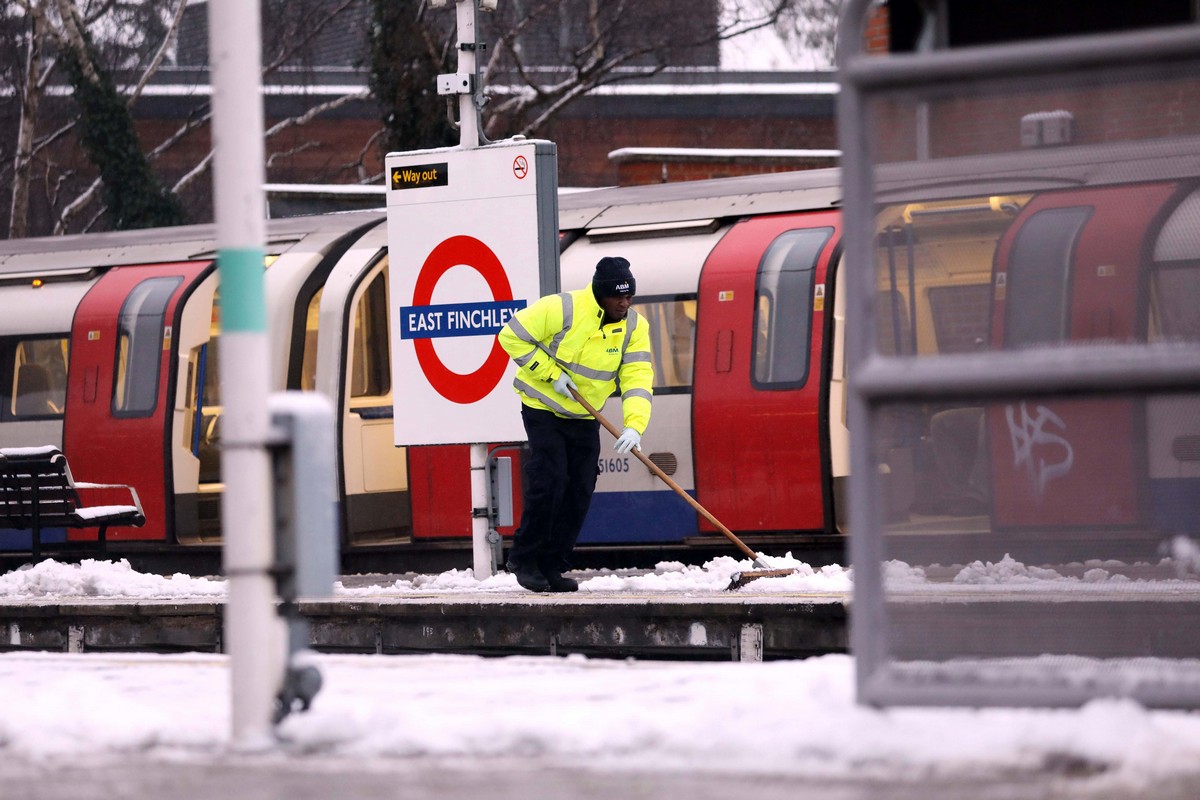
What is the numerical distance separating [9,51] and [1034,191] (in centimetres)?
2462

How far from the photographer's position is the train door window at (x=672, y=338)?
12531mm

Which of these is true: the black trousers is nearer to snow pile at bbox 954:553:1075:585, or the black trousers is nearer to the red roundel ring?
the red roundel ring

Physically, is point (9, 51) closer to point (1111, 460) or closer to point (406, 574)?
point (406, 574)

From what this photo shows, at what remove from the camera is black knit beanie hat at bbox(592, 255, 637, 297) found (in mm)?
9336

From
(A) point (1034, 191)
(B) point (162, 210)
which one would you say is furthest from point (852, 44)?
(B) point (162, 210)

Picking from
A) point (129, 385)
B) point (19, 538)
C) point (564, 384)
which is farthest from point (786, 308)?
point (19, 538)

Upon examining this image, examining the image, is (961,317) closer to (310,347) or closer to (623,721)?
(623,721)

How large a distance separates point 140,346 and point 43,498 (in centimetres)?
179

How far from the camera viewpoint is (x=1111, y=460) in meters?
4.72

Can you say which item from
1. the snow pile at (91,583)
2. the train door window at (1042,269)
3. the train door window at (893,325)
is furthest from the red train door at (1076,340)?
the snow pile at (91,583)

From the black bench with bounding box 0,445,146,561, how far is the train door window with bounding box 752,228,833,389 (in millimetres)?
4712

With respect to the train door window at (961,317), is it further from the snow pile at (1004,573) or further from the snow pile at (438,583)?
the snow pile at (438,583)

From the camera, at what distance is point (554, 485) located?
9539 millimetres

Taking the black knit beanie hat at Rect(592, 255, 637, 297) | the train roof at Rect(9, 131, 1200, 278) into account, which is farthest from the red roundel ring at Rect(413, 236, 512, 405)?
the train roof at Rect(9, 131, 1200, 278)
